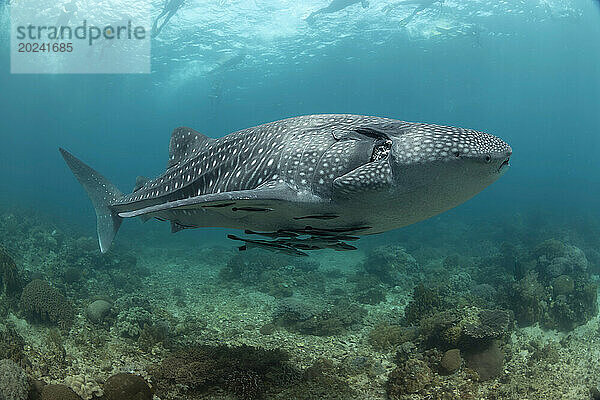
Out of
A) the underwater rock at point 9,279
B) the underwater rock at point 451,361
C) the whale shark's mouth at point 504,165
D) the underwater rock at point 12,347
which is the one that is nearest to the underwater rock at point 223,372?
the underwater rock at point 12,347

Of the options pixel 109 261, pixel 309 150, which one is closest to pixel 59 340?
pixel 309 150

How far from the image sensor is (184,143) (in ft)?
18.0

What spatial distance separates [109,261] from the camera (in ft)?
55.6

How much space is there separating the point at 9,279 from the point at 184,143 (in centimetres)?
822

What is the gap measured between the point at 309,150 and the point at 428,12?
4540cm

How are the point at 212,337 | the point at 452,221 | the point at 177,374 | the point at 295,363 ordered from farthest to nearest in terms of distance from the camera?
the point at 452,221
the point at 212,337
the point at 295,363
the point at 177,374

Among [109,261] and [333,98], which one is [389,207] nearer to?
[109,261]

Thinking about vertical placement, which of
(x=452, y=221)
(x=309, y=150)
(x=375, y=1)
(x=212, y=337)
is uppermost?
(x=375, y=1)

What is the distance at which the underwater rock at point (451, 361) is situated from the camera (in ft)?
20.1

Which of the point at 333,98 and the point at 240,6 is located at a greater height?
the point at 240,6

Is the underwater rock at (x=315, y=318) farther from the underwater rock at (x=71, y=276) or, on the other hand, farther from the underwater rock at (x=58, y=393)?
the underwater rock at (x=71, y=276)

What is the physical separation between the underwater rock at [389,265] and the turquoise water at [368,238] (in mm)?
87

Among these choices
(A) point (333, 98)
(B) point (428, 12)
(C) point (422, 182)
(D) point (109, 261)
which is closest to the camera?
(C) point (422, 182)

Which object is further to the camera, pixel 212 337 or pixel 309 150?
pixel 212 337
